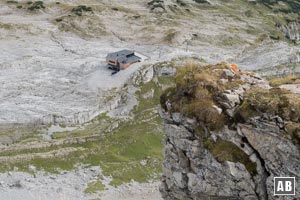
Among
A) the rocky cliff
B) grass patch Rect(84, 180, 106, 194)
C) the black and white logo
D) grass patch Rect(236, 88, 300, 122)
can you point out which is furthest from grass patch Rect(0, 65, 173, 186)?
the black and white logo

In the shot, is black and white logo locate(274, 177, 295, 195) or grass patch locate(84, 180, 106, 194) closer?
black and white logo locate(274, 177, 295, 195)

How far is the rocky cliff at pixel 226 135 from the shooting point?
25.2 meters

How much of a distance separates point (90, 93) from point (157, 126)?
52.3ft

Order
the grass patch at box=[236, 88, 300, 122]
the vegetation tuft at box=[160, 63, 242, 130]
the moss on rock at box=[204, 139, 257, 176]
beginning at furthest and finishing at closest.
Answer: the vegetation tuft at box=[160, 63, 242, 130], the moss on rock at box=[204, 139, 257, 176], the grass patch at box=[236, 88, 300, 122]

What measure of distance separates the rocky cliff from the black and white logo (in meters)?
0.31

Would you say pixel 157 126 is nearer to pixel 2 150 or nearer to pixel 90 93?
pixel 90 93

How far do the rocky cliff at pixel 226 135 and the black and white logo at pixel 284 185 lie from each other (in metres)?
0.31

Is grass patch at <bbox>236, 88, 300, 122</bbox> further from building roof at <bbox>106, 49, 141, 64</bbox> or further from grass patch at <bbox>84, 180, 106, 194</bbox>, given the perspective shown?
building roof at <bbox>106, 49, 141, 64</bbox>

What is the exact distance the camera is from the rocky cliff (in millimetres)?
25172

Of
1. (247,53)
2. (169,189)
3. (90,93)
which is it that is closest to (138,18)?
(247,53)

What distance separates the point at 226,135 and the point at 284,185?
4807 mm

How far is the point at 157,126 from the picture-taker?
230 feet

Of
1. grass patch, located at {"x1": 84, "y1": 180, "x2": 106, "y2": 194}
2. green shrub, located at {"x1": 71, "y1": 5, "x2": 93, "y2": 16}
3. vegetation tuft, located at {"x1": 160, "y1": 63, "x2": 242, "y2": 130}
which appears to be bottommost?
grass patch, located at {"x1": 84, "y1": 180, "x2": 106, "y2": 194}

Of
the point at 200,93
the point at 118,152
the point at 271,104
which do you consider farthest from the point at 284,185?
the point at 118,152
